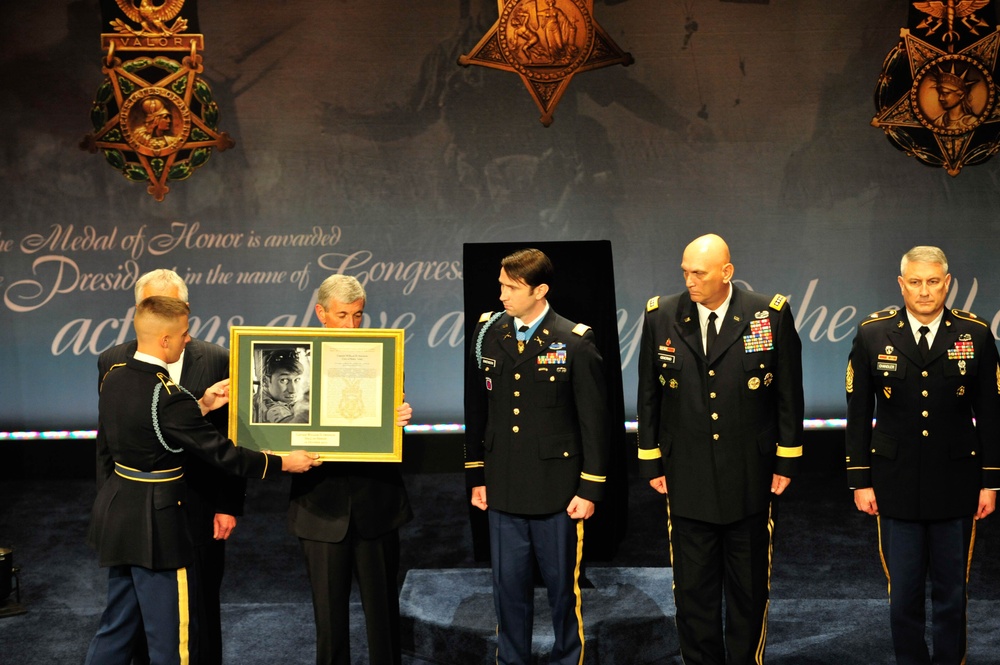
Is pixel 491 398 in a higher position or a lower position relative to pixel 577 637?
higher

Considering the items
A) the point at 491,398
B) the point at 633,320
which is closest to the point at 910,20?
the point at 633,320

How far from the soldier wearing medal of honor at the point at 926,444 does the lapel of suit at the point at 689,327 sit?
0.58 metres

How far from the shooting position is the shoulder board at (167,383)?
3.24 metres

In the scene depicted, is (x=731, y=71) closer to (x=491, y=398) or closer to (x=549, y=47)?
(x=549, y=47)

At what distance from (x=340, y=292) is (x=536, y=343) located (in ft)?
2.25

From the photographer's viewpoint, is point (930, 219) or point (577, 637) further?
point (930, 219)

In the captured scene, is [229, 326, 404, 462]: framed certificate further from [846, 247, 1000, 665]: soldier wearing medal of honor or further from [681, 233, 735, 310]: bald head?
[846, 247, 1000, 665]: soldier wearing medal of honor

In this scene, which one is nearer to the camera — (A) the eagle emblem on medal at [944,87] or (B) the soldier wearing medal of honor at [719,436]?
(B) the soldier wearing medal of honor at [719,436]

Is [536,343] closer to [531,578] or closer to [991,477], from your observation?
[531,578]

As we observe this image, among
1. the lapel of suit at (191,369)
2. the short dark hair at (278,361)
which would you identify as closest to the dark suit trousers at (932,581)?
the short dark hair at (278,361)

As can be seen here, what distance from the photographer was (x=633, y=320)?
689cm

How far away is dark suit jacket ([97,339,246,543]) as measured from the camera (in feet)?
11.3

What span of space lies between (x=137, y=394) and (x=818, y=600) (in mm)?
3083

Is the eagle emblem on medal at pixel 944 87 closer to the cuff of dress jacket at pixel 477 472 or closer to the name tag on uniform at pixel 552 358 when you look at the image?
the name tag on uniform at pixel 552 358
